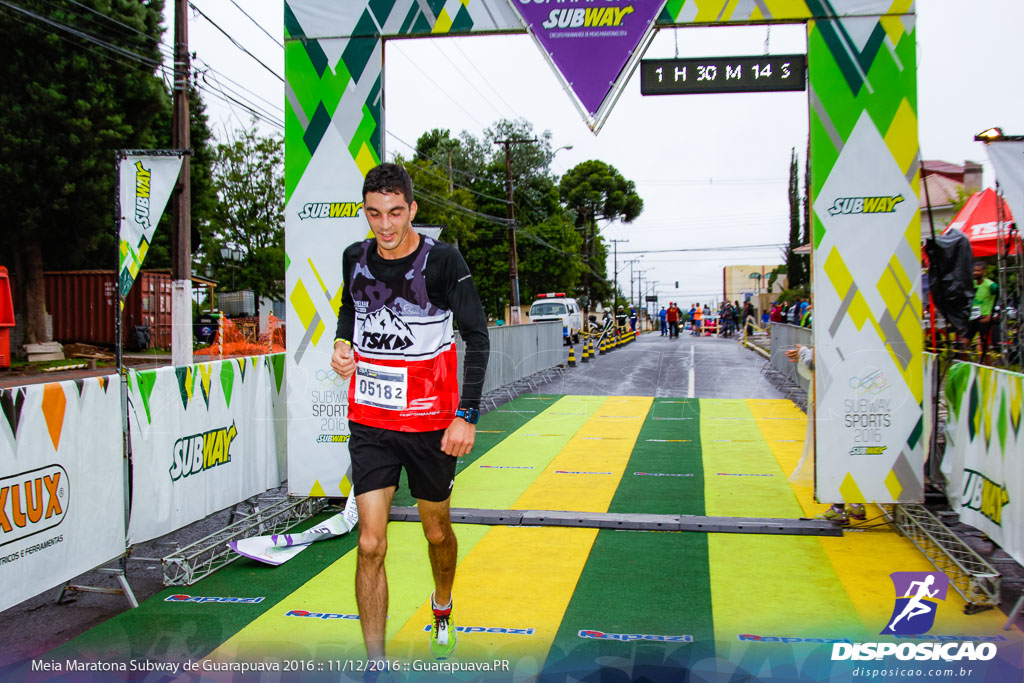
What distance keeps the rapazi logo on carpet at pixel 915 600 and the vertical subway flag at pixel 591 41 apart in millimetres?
4053

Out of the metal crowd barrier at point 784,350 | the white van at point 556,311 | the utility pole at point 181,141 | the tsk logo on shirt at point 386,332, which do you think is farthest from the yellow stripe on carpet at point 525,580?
the white van at point 556,311

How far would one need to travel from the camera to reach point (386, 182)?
12.2 feet

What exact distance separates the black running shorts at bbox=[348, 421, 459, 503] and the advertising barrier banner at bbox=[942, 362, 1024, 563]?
3272mm

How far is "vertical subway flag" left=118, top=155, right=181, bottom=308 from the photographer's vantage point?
5.71 m

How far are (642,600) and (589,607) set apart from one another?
344mm

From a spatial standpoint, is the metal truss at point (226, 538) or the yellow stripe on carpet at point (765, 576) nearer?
the yellow stripe on carpet at point (765, 576)

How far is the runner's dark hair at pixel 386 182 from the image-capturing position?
373 cm

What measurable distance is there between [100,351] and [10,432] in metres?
28.8

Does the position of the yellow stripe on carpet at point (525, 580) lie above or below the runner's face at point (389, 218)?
below

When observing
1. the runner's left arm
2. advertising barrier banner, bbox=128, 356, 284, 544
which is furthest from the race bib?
advertising barrier banner, bbox=128, 356, 284, 544

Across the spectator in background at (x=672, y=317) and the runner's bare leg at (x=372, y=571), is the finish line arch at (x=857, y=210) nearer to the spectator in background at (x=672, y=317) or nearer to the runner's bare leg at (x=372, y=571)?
the runner's bare leg at (x=372, y=571)

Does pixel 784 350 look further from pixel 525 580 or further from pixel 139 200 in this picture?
pixel 139 200

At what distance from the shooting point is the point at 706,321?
5872 centimetres

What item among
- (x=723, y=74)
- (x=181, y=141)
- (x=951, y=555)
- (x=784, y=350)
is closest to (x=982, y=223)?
(x=723, y=74)
